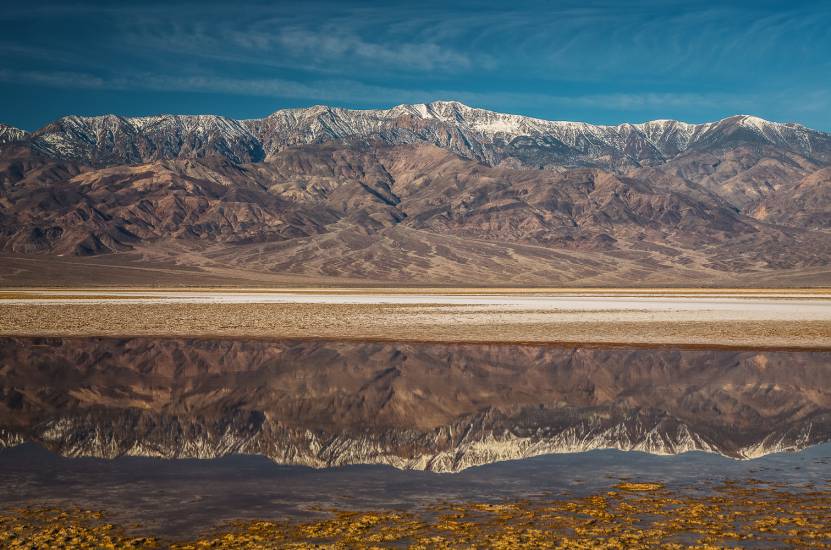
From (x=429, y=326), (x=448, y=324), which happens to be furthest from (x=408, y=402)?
(x=448, y=324)

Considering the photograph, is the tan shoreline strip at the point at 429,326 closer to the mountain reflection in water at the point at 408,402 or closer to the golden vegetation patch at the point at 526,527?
the mountain reflection in water at the point at 408,402

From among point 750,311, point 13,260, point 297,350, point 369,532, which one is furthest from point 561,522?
point 13,260

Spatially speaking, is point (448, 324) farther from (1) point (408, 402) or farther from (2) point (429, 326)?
(1) point (408, 402)

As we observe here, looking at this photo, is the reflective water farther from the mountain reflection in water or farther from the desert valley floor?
the desert valley floor

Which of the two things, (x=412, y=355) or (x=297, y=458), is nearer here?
(x=297, y=458)

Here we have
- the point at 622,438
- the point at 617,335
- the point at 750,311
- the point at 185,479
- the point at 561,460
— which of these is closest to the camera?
the point at 185,479

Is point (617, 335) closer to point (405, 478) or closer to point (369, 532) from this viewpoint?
point (405, 478)

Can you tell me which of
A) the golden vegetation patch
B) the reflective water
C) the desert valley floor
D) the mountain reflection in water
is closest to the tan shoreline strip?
the desert valley floor
